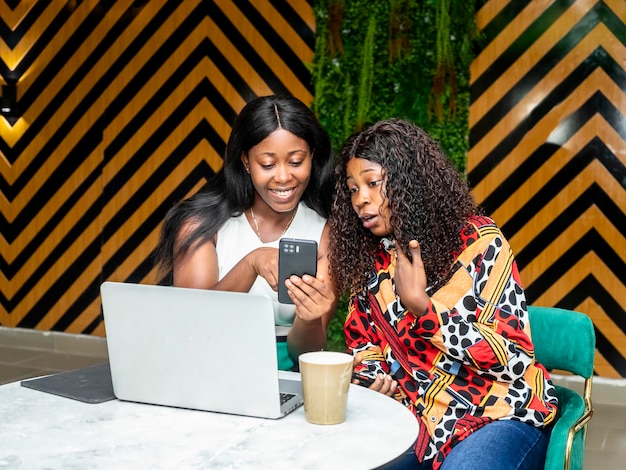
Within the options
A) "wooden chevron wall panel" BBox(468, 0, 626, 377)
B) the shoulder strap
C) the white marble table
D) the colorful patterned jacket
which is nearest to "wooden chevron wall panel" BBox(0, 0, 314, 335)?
"wooden chevron wall panel" BBox(468, 0, 626, 377)

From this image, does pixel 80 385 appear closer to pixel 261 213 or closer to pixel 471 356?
pixel 471 356

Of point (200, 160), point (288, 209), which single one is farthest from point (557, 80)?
point (288, 209)

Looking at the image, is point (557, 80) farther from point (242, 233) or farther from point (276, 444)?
point (276, 444)

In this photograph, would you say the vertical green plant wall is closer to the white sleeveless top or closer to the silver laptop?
the white sleeveless top

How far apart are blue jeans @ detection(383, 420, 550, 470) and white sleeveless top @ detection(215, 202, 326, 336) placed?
84cm

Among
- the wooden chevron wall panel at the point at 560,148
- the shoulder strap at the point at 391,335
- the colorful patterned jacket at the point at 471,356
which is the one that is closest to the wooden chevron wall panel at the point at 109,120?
the wooden chevron wall panel at the point at 560,148

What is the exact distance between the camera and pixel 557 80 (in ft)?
14.9

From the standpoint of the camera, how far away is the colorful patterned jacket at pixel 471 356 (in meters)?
1.68

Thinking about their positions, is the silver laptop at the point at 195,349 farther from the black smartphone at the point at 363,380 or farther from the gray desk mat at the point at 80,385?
the black smartphone at the point at 363,380

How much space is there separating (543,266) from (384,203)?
9.90ft

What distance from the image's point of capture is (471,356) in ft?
5.47

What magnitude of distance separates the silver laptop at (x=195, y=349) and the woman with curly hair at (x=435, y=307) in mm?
412

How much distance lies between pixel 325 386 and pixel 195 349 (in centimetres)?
26

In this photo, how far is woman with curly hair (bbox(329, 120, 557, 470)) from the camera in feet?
5.49
